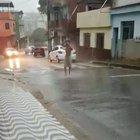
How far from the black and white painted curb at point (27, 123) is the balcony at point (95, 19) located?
75.6 ft

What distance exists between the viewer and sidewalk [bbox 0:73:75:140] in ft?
26.3

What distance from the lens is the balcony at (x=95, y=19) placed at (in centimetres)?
3456

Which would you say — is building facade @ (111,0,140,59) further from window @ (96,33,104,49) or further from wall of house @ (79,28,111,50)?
window @ (96,33,104,49)

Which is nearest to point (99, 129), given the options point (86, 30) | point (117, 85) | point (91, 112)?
point (91, 112)

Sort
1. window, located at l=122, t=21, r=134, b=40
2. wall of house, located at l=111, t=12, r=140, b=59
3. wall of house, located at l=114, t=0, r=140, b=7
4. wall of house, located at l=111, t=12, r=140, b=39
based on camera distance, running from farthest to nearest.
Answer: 1. window, located at l=122, t=21, r=134, b=40
2. wall of house, located at l=114, t=0, r=140, b=7
3. wall of house, located at l=111, t=12, r=140, b=39
4. wall of house, located at l=111, t=12, r=140, b=59

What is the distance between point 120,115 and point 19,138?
3.32 m

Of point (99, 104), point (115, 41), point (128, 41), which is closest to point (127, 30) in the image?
point (128, 41)

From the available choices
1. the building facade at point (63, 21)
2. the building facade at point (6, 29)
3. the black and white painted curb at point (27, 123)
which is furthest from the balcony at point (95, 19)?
the building facade at point (6, 29)

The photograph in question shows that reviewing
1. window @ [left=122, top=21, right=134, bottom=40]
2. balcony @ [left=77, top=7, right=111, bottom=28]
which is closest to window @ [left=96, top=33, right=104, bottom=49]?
balcony @ [left=77, top=7, right=111, bottom=28]

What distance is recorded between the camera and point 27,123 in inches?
357

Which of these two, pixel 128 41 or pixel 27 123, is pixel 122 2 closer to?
pixel 128 41

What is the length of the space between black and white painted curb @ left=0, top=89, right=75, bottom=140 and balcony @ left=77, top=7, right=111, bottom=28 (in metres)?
23.0

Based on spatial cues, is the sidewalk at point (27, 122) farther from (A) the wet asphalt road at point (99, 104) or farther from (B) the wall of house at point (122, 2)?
(B) the wall of house at point (122, 2)

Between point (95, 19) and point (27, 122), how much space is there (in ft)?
95.3
